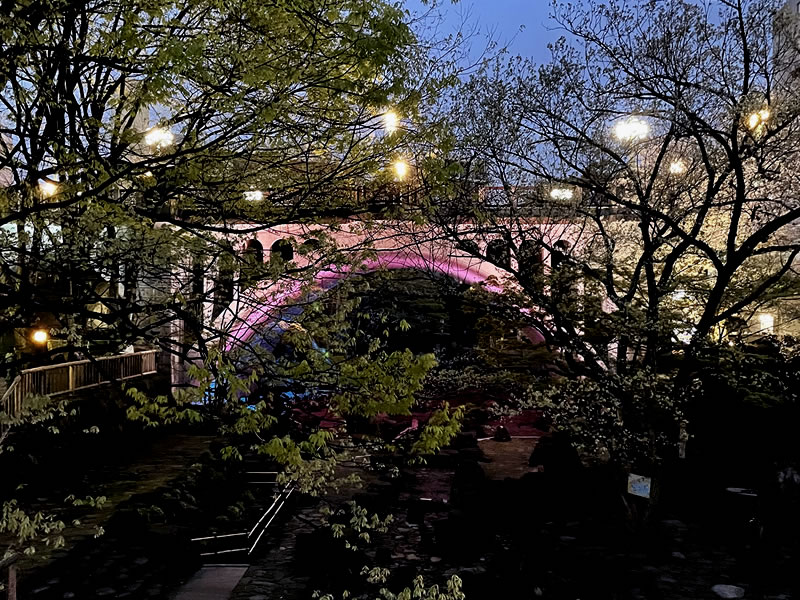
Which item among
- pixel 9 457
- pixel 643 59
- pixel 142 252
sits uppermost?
pixel 643 59

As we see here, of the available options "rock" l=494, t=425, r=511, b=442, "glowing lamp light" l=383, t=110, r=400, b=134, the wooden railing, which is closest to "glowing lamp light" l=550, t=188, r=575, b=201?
"glowing lamp light" l=383, t=110, r=400, b=134

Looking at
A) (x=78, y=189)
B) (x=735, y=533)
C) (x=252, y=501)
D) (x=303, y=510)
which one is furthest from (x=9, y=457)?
(x=735, y=533)

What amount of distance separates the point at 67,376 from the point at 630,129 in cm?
1567

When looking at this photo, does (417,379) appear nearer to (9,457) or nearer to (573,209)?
(573,209)

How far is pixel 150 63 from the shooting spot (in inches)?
198

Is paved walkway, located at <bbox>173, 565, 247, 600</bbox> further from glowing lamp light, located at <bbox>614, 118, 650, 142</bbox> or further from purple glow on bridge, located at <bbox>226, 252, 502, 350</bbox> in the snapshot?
glowing lamp light, located at <bbox>614, 118, 650, 142</bbox>

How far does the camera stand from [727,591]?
31.7 ft

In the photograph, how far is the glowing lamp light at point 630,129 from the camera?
1263 cm

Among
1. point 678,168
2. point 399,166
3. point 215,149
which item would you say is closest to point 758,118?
point 678,168

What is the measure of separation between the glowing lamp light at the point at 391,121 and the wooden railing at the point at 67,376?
987 centimetres

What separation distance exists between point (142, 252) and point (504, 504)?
30.3 feet

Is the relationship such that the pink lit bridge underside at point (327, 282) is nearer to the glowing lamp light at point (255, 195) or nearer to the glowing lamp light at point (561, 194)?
the glowing lamp light at point (255, 195)

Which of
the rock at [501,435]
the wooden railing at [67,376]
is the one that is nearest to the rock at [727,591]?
the wooden railing at [67,376]

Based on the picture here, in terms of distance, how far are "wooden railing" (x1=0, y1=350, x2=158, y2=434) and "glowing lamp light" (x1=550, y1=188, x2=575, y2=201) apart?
34.2 feet
